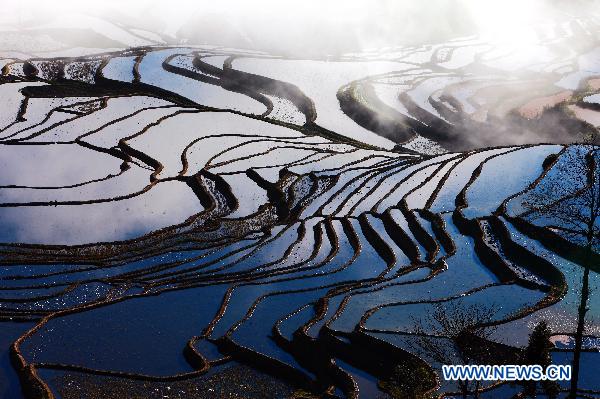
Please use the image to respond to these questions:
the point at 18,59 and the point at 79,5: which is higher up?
the point at 79,5

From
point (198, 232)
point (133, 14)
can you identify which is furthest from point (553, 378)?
point (133, 14)

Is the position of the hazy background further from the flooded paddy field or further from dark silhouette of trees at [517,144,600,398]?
dark silhouette of trees at [517,144,600,398]

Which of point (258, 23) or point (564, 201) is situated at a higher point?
point (258, 23)

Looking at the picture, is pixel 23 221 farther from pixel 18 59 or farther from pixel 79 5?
pixel 79 5

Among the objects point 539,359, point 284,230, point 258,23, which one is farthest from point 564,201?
point 258,23

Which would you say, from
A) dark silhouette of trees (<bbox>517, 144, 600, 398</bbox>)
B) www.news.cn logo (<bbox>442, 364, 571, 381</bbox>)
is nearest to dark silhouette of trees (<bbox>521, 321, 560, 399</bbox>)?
www.news.cn logo (<bbox>442, 364, 571, 381</bbox>)

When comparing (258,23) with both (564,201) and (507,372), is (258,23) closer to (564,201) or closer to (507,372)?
(564,201)

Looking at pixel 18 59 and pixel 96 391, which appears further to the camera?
pixel 18 59
